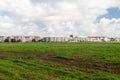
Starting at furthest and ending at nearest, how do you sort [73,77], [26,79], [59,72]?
[59,72]
[73,77]
[26,79]

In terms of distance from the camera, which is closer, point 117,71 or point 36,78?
point 36,78

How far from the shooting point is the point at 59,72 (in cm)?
2852

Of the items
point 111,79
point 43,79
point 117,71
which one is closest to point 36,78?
point 43,79

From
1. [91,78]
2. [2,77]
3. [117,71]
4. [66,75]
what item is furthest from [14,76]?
[117,71]

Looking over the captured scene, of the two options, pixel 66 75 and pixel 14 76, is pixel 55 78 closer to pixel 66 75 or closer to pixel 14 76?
pixel 66 75

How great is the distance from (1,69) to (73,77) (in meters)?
8.04

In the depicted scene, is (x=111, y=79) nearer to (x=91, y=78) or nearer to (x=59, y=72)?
(x=91, y=78)

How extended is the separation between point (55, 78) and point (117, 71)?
8400 mm

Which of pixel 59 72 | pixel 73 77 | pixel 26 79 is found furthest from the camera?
pixel 59 72

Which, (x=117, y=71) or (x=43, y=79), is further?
(x=117, y=71)

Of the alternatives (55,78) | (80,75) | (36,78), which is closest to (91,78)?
(80,75)

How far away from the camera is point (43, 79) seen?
24.6 m

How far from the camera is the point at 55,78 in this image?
82.5 feet

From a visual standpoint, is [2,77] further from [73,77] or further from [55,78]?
[73,77]
